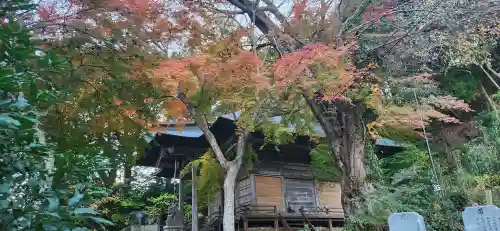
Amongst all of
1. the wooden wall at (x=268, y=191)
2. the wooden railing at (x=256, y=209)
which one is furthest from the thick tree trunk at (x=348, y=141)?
the wooden wall at (x=268, y=191)

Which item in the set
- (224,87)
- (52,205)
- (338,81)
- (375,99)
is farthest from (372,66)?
(52,205)

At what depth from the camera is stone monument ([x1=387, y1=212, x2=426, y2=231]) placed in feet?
12.9

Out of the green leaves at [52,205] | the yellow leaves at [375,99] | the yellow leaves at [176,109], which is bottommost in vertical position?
the green leaves at [52,205]

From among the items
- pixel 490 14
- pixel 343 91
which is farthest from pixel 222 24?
pixel 490 14

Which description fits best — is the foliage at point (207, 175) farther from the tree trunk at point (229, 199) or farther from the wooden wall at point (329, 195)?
the wooden wall at point (329, 195)

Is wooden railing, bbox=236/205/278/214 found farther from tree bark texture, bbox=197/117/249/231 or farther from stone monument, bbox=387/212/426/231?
stone monument, bbox=387/212/426/231

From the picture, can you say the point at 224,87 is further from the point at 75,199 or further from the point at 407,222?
the point at 75,199

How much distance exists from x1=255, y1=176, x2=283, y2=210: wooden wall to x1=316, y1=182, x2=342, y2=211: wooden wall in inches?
58.8

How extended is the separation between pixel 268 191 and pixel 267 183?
0.76 feet

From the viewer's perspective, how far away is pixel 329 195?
12531mm

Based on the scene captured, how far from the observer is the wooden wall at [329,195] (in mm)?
12328

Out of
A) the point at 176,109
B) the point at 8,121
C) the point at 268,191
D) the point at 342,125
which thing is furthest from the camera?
the point at 268,191

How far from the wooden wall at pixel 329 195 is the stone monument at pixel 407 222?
8.20 metres

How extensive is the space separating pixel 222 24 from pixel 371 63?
3614mm
